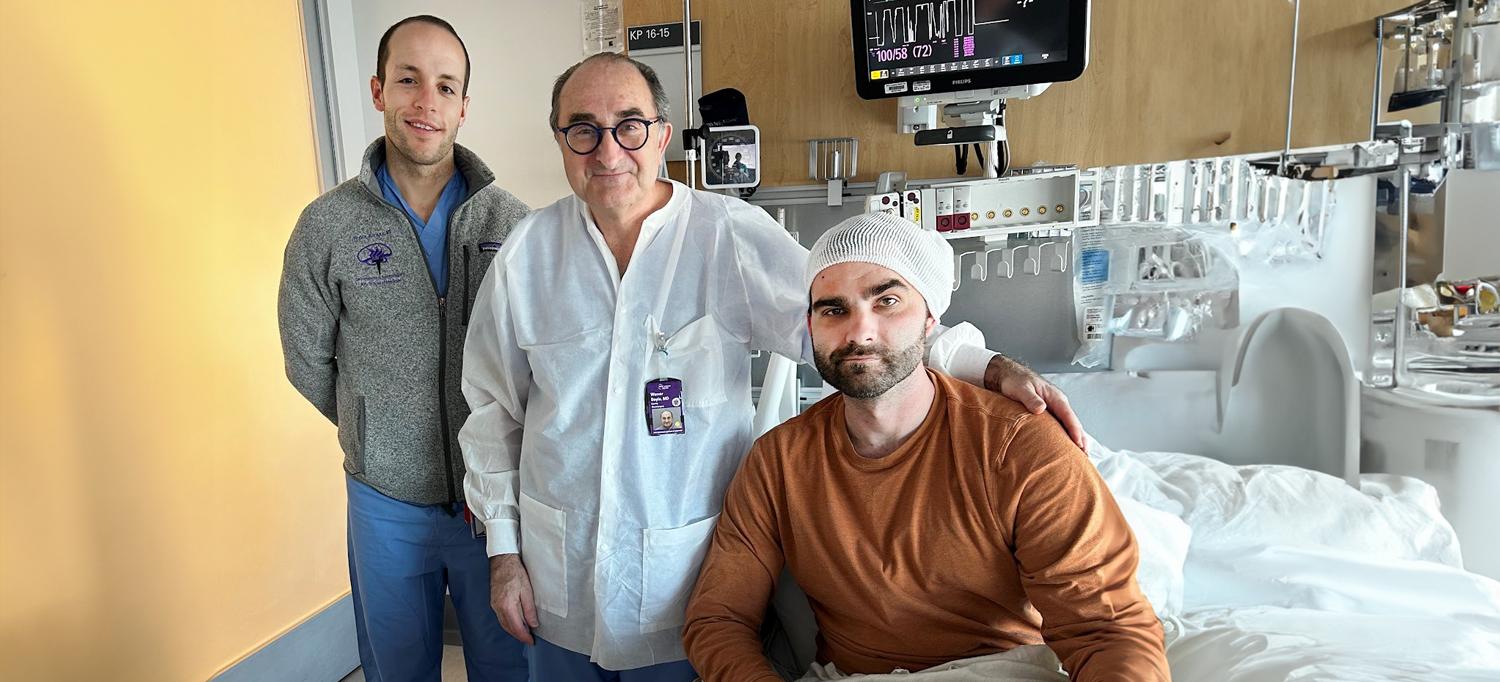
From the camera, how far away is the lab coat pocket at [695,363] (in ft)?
5.08

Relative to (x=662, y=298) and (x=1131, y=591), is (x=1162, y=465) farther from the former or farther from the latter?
(x=662, y=298)

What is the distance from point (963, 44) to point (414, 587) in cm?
201

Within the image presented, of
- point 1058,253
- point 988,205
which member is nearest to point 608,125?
point 988,205

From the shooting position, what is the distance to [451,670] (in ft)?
10.4

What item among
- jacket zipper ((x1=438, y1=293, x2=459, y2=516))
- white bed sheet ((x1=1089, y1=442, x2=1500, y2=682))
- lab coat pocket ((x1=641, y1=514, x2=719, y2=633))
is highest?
jacket zipper ((x1=438, y1=293, x2=459, y2=516))

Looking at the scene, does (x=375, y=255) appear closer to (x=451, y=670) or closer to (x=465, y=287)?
(x=465, y=287)

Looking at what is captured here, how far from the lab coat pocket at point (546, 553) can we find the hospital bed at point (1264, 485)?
0.43 metres

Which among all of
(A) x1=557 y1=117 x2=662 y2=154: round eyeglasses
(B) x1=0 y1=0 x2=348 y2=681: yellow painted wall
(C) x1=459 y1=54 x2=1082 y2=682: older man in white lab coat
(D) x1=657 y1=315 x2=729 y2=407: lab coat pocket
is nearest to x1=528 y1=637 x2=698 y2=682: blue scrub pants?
(C) x1=459 y1=54 x2=1082 y2=682: older man in white lab coat

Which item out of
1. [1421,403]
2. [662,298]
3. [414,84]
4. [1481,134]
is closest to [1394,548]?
[1421,403]

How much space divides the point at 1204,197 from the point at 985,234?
28.0 inches

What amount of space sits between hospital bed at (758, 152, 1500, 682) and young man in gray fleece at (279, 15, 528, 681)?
0.76m

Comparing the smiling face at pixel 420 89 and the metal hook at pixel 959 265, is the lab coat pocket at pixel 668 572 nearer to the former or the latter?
the smiling face at pixel 420 89

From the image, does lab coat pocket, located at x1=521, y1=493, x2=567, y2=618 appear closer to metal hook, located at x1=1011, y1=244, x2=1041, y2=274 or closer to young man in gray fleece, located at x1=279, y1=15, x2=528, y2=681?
young man in gray fleece, located at x1=279, y1=15, x2=528, y2=681

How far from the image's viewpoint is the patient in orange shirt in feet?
4.38
